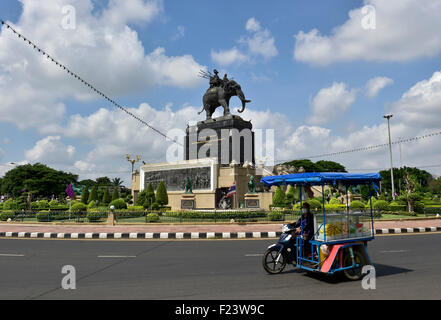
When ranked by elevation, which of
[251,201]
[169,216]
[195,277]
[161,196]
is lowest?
[195,277]

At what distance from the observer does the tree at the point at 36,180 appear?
57375 millimetres

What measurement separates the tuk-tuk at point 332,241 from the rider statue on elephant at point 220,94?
27.4 m

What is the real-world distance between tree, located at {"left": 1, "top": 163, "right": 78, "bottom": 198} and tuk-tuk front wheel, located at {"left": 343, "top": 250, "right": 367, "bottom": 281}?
6150 centimetres

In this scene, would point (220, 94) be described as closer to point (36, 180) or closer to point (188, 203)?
→ point (188, 203)

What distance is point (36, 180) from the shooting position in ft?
188

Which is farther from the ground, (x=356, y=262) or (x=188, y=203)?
(x=188, y=203)

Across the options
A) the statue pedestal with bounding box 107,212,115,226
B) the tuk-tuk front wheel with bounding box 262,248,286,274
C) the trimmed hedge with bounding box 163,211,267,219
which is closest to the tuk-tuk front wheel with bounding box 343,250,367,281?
the tuk-tuk front wheel with bounding box 262,248,286,274

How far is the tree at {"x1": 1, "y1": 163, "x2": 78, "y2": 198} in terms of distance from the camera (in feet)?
188

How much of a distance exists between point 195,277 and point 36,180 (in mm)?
60839

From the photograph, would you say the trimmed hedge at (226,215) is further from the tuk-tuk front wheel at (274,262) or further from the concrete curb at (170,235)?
the tuk-tuk front wheel at (274,262)

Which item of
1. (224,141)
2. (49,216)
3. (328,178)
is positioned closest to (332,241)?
(328,178)

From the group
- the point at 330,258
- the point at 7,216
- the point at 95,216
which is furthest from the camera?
the point at 7,216

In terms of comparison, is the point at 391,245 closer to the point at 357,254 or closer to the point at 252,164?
the point at 357,254

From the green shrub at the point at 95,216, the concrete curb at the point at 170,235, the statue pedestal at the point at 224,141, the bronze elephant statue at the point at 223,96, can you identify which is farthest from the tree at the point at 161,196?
the concrete curb at the point at 170,235
